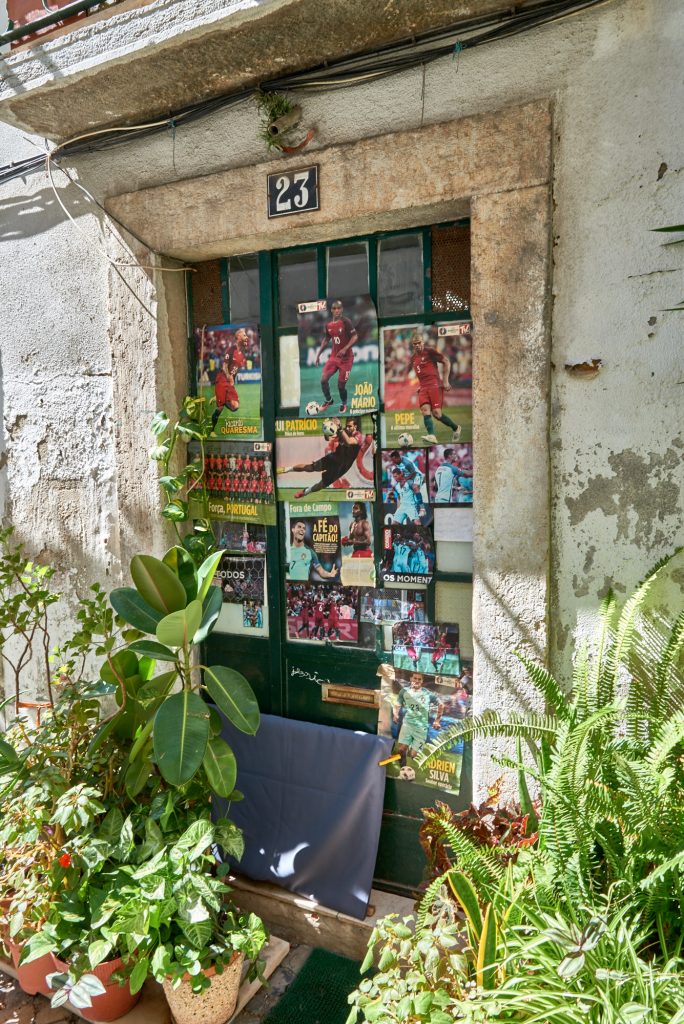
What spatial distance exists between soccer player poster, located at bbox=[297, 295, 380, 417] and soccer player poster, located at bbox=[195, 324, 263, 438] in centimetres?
26

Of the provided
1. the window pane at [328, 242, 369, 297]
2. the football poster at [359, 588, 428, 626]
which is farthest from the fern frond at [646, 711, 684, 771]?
the window pane at [328, 242, 369, 297]

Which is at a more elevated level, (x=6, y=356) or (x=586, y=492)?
(x=6, y=356)

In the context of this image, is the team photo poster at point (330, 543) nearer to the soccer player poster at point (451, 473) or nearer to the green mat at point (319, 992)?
the soccer player poster at point (451, 473)

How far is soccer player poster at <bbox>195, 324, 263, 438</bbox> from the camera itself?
3299 mm

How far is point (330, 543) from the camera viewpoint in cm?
317

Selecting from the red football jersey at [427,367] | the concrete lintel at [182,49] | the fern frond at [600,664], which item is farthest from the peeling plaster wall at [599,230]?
the red football jersey at [427,367]

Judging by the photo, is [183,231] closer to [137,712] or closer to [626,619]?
[137,712]

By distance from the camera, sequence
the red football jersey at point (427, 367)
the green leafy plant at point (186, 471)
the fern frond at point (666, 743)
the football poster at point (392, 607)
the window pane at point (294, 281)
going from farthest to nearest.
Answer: the green leafy plant at point (186, 471), the window pane at point (294, 281), the football poster at point (392, 607), the red football jersey at point (427, 367), the fern frond at point (666, 743)

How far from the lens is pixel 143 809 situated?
8.78ft

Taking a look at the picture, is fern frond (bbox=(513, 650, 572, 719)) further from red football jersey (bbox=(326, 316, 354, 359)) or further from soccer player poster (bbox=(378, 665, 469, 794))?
red football jersey (bbox=(326, 316, 354, 359))

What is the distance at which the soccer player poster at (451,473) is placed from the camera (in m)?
2.85

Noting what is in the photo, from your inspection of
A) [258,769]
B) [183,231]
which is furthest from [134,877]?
[183,231]

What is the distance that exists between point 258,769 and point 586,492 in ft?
6.65

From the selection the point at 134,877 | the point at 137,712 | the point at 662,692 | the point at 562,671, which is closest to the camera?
the point at 662,692
